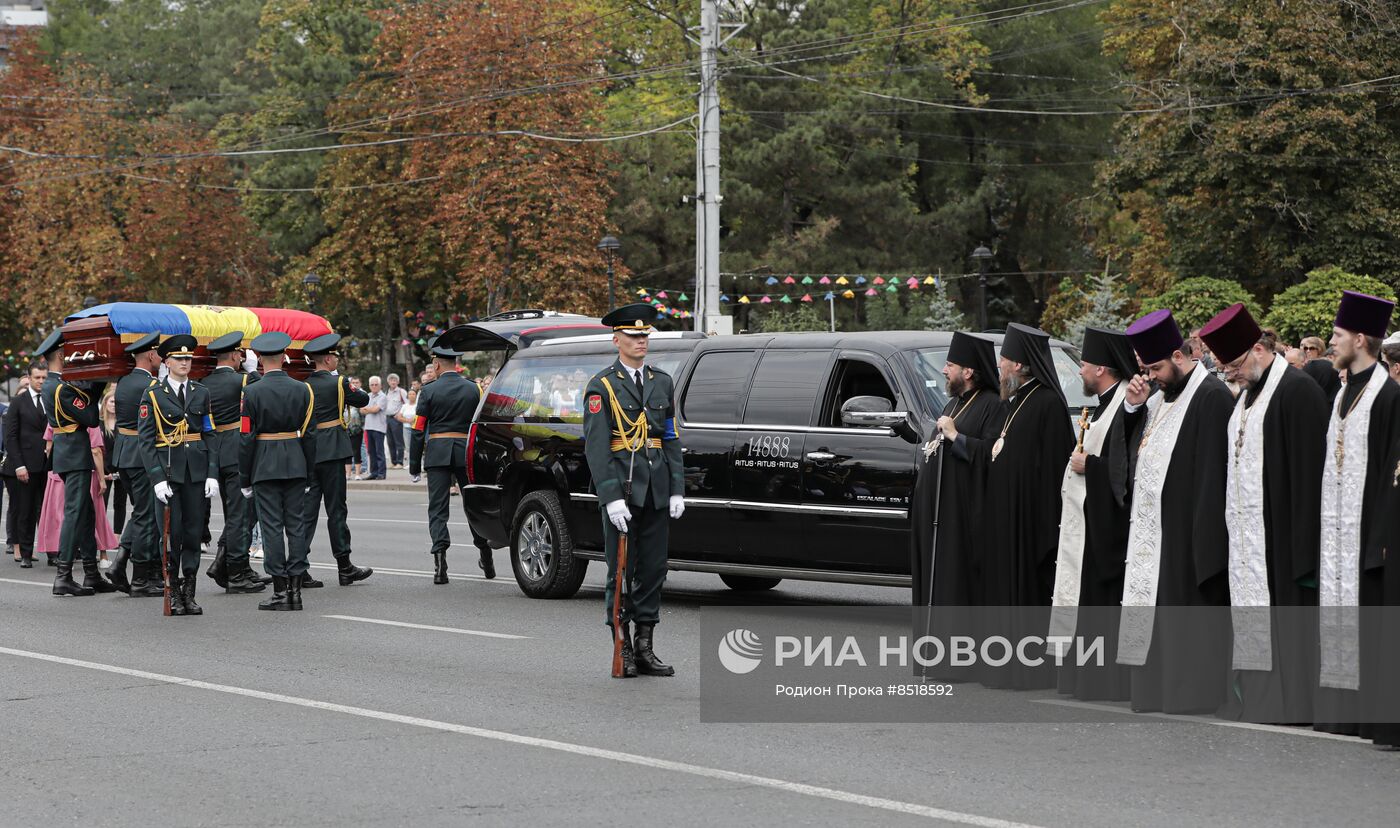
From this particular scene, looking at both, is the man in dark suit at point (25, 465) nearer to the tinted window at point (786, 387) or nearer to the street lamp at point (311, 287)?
the tinted window at point (786, 387)

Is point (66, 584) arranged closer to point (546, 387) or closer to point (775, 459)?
point (546, 387)

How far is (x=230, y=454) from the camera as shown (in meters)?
15.1

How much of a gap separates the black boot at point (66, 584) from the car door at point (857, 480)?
707 centimetres

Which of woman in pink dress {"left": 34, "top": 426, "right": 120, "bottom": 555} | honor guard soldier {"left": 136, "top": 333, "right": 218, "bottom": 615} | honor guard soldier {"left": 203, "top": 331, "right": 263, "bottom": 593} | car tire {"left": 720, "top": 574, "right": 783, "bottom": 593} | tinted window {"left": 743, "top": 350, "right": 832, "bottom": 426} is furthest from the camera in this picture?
woman in pink dress {"left": 34, "top": 426, "right": 120, "bottom": 555}

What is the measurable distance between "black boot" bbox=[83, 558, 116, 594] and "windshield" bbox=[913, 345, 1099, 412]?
7.98 meters

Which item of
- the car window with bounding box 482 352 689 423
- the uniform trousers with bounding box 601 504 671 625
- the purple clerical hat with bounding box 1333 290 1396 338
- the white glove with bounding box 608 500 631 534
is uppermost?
the purple clerical hat with bounding box 1333 290 1396 338

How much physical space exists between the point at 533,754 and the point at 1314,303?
27846mm

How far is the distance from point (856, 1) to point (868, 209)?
399 inches

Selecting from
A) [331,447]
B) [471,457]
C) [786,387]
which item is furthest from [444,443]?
[786,387]

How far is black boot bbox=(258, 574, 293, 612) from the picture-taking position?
14016 millimetres

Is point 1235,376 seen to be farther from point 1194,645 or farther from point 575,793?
point 575,793

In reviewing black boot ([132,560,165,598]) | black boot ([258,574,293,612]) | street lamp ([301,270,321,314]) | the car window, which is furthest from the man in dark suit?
street lamp ([301,270,321,314])

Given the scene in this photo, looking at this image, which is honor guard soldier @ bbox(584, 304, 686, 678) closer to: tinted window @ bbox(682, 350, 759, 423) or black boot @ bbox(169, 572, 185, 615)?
tinted window @ bbox(682, 350, 759, 423)

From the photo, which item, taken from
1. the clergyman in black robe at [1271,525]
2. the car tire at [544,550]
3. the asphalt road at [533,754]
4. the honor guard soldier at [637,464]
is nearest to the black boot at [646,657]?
the honor guard soldier at [637,464]
